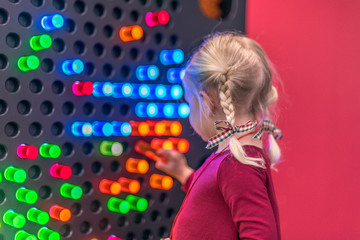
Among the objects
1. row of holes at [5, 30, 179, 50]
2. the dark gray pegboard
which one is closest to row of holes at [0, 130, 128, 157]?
the dark gray pegboard

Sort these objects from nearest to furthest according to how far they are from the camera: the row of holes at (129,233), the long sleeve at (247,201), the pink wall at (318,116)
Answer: the long sleeve at (247,201) → the row of holes at (129,233) → the pink wall at (318,116)

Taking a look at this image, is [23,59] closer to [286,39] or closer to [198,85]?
[198,85]

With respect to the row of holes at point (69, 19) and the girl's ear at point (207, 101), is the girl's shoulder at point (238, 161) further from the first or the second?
the row of holes at point (69, 19)

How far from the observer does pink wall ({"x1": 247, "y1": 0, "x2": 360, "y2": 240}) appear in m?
1.24

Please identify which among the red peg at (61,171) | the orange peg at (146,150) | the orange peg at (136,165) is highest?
the red peg at (61,171)

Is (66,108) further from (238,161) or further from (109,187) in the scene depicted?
(238,161)

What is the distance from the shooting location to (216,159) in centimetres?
82

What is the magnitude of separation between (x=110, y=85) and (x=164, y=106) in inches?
5.0

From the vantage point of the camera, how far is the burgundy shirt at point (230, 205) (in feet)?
2.45

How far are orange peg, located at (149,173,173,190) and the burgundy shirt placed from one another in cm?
12

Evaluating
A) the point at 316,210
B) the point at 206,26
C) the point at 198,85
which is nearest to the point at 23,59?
the point at 198,85

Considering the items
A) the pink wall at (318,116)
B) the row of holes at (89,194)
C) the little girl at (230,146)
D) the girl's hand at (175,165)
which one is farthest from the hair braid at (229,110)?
the pink wall at (318,116)

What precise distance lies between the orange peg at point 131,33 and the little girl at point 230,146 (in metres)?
0.13

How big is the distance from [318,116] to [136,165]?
1.87ft
